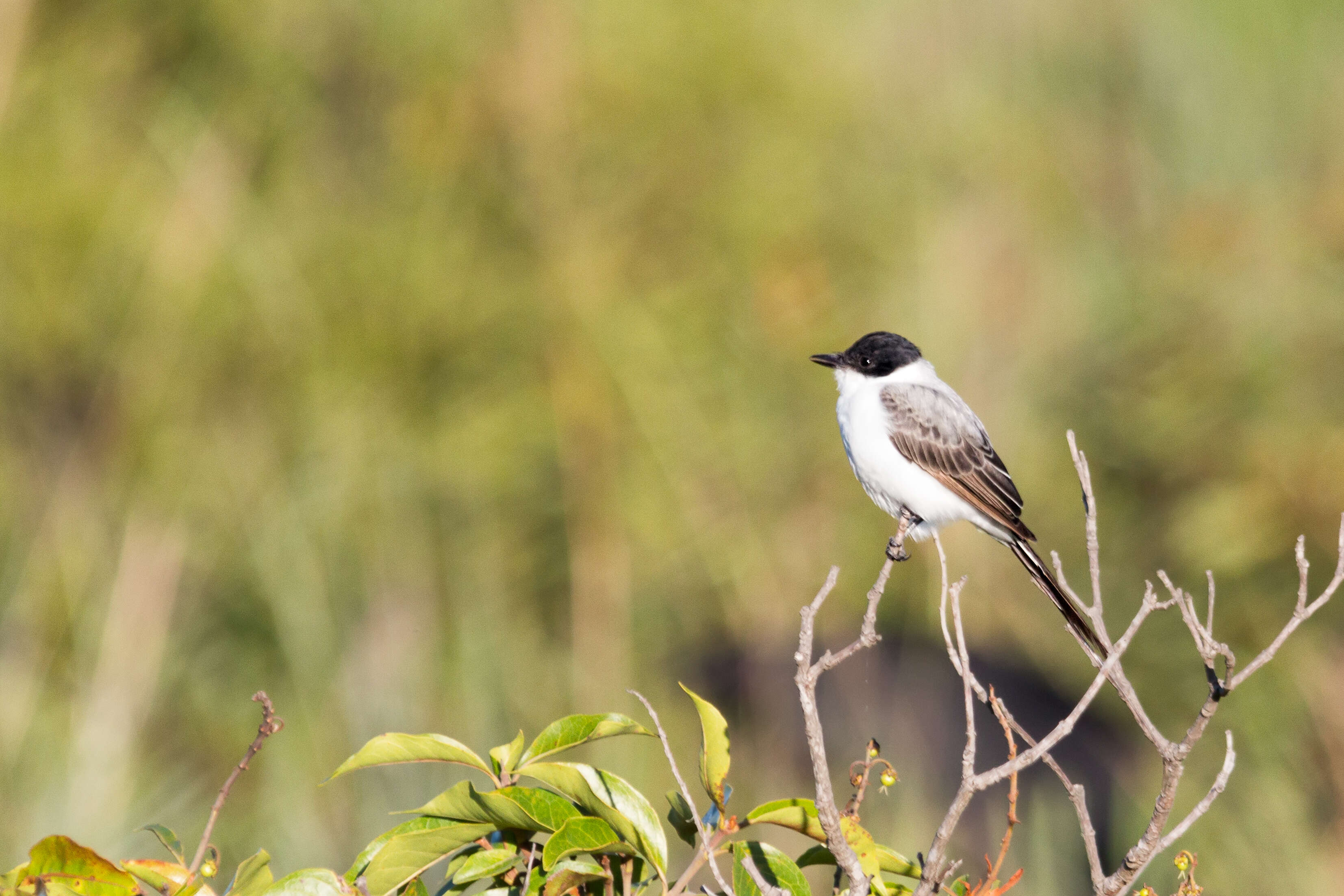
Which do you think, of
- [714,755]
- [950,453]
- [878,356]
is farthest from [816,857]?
[878,356]

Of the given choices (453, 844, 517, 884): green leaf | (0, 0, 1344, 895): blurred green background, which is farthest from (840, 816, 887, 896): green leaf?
(0, 0, 1344, 895): blurred green background

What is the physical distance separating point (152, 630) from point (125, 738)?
480mm

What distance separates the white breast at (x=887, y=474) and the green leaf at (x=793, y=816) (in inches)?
69.5

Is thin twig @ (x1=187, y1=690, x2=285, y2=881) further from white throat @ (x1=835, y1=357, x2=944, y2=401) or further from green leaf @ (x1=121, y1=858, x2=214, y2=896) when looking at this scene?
white throat @ (x1=835, y1=357, x2=944, y2=401)

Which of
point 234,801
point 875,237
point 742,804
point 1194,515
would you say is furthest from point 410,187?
point 1194,515

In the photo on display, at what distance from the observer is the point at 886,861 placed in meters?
1.29

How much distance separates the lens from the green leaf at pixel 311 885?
3.57ft

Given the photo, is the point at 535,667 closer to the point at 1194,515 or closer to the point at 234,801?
the point at 234,801

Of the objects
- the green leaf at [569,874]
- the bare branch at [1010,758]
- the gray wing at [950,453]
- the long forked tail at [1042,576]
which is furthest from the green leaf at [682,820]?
the gray wing at [950,453]

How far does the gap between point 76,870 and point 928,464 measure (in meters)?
2.34

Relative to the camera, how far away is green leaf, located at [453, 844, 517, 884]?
1.16 m

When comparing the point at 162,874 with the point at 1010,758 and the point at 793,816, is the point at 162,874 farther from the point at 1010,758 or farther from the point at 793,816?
the point at 1010,758

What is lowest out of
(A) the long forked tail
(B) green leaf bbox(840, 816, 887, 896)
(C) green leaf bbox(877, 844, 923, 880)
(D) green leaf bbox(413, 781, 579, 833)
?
(A) the long forked tail

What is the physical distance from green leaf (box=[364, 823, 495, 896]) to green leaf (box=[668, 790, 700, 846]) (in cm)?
21
